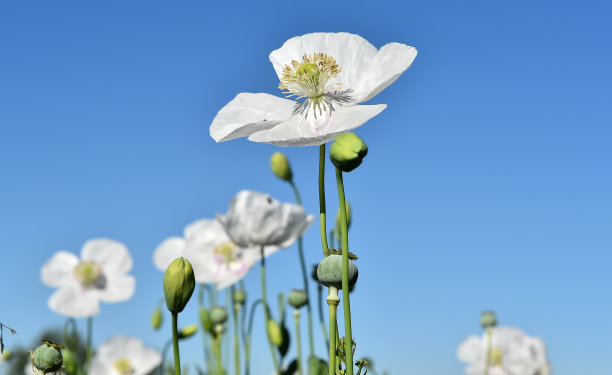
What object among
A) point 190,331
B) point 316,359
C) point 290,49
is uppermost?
point 290,49

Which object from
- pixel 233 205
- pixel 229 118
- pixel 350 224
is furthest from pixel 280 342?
pixel 229 118

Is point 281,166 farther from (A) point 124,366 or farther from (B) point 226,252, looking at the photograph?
(A) point 124,366

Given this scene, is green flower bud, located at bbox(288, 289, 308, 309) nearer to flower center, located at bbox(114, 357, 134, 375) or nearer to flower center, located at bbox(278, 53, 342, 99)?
flower center, located at bbox(278, 53, 342, 99)

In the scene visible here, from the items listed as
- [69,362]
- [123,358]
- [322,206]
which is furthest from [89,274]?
[322,206]

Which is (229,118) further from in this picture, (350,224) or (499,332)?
(499,332)

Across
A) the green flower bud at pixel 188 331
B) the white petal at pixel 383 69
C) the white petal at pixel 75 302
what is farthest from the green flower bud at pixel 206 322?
the white petal at pixel 383 69

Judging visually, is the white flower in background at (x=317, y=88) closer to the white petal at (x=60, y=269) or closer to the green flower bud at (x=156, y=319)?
the green flower bud at (x=156, y=319)
